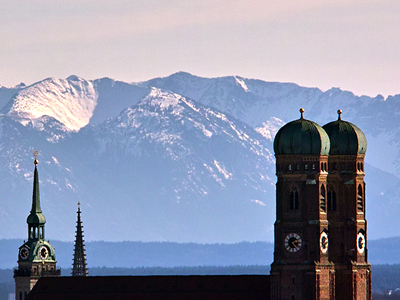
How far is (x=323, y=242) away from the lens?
547 ft

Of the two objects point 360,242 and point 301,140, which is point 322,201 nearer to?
point 301,140

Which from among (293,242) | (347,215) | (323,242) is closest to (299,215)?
(293,242)

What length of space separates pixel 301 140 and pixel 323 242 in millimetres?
10302

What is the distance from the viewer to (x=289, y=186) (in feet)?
543

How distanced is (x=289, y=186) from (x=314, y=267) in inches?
325

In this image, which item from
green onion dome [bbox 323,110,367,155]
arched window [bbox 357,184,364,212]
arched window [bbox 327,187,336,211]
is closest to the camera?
arched window [bbox 327,187,336,211]

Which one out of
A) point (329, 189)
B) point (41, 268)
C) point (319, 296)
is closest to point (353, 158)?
point (329, 189)

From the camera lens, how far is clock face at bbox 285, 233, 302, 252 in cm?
16538

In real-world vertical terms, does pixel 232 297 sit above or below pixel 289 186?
below

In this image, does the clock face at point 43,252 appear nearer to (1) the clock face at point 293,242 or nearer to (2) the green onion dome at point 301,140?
(1) the clock face at point 293,242

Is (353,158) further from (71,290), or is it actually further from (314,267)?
(71,290)

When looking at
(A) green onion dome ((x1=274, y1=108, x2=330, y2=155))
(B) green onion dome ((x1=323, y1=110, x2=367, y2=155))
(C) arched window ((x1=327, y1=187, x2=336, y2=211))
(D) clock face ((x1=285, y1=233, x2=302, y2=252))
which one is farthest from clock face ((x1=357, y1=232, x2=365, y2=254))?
(A) green onion dome ((x1=274, y1=108, x2=330, y2=155))

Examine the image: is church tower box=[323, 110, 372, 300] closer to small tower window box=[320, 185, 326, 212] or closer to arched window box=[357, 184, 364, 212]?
arched window box=[357, 184, 364, 212]

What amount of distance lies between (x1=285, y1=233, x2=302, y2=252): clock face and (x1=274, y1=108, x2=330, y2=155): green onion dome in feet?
26.6
